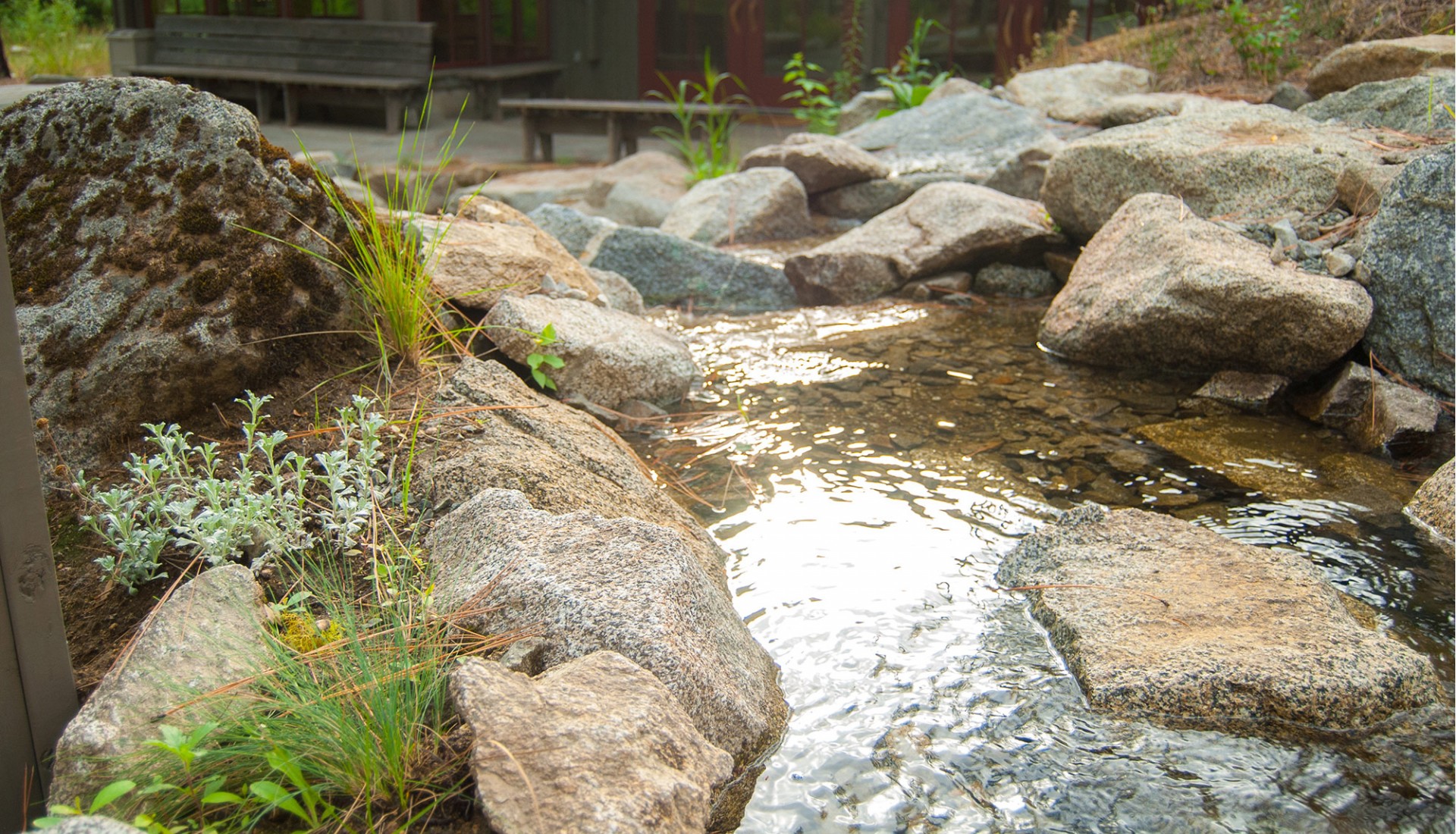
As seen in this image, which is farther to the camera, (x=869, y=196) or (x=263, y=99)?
(x=263, y=99)

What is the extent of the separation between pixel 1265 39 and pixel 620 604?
7.74m

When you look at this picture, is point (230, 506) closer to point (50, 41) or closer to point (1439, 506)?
point (1439, 506)

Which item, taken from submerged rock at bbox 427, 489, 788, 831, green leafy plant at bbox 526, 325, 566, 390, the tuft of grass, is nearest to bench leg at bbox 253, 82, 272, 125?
the tuft of grass

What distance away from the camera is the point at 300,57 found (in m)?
14.1

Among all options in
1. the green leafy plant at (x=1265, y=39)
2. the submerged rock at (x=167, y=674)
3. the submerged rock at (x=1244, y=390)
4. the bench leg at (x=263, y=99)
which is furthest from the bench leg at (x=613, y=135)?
the submerged rock at (x=167, y=674)

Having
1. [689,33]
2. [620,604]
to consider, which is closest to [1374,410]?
[620,604]

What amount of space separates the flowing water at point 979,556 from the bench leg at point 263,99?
11.3 m

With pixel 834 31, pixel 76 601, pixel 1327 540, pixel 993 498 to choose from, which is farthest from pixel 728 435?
pixel 834 31

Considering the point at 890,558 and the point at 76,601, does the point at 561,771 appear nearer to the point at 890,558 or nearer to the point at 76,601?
the point at 76,601

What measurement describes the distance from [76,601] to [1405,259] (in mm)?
4940

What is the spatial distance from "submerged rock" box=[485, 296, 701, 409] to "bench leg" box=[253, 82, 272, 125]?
1197 centimetres

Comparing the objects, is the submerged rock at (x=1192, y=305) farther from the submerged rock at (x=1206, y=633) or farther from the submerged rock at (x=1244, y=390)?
the submerged rock at (x=1206, y=633)

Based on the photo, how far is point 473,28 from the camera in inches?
582

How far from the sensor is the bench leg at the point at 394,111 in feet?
43.8
